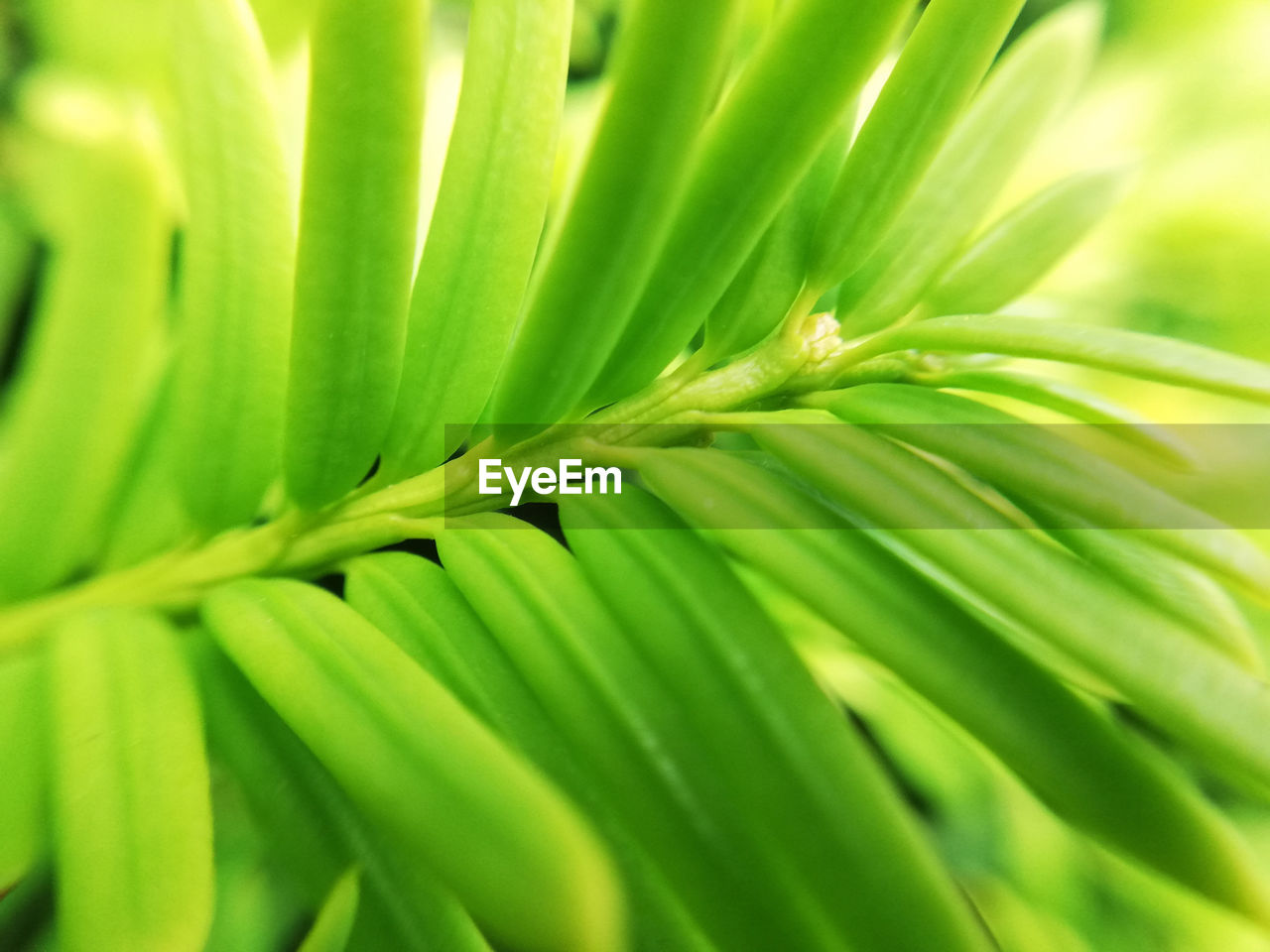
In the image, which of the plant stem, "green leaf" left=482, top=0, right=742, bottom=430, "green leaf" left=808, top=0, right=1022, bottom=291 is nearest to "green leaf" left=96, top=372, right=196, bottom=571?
the plant stem

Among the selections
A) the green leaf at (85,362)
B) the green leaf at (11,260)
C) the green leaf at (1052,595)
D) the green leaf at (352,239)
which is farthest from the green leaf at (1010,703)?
the green leaf at (11,260)

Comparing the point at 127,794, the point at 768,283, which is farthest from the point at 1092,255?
the point at 127,794

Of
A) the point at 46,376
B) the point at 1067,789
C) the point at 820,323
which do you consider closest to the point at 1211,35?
the point at 820,323

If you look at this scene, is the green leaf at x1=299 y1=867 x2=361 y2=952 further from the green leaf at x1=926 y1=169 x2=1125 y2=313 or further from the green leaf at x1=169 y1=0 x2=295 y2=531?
the green leaf at x1=926 y1=169 x2=1125 y2=313

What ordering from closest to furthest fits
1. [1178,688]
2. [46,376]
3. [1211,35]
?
[1178,688]
[46,376]
[1211,35]

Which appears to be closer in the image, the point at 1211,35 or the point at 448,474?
the point at 448,474

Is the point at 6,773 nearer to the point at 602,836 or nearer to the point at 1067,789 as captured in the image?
the point at 602,836

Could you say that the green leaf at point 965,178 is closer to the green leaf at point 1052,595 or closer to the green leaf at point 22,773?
the green leaf at point 1052,595
